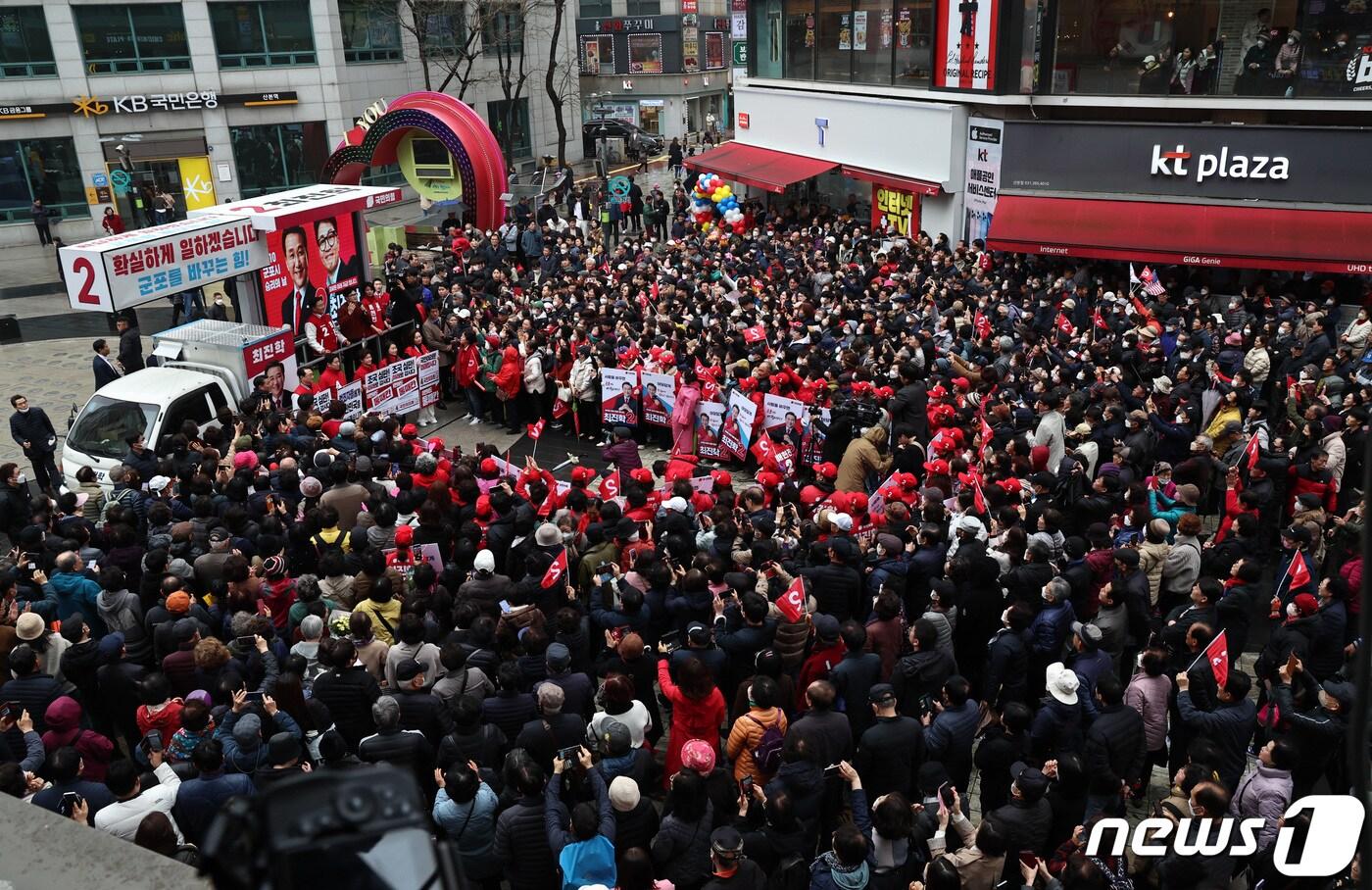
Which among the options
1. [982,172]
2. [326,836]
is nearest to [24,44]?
[982,172]

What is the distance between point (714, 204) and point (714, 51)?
117 ft

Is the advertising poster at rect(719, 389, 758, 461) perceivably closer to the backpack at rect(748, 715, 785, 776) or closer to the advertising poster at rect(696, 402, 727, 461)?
the advertising poster at rect(696, 402, 727, 461)

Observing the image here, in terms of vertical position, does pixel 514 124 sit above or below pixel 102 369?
above

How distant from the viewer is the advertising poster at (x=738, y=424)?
13.3m

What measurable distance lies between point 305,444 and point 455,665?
19.1ft

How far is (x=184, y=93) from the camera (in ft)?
112

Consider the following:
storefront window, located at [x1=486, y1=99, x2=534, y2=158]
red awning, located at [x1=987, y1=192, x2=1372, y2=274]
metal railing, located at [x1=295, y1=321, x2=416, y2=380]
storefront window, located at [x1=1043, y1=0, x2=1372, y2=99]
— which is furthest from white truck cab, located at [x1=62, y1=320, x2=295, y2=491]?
storefront window, located at [x1=486, y1=99, x2=534, y2=158]

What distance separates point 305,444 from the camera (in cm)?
1170

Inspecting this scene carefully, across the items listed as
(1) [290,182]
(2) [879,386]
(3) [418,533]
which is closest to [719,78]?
(1) [290,182]

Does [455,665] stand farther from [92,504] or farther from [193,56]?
[193,56]

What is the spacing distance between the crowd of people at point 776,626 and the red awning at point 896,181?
968cm

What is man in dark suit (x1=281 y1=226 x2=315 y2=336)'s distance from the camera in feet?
54.0

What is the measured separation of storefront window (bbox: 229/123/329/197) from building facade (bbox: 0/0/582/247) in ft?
0.14

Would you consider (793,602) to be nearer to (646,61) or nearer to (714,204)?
(714,204)
